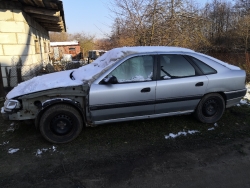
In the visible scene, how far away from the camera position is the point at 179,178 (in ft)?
7.86

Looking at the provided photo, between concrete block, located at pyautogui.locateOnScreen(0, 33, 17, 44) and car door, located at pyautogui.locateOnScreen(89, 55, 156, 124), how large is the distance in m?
5.27

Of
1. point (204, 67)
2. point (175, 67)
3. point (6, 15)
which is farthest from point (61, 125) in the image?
point (6, 15)

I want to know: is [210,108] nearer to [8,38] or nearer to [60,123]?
[60,123]

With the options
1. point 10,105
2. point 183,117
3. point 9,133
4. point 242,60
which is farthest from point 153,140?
point 242,60

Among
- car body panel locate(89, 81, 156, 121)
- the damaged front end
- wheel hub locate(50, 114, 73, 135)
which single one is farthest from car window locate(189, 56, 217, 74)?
the damaged front end

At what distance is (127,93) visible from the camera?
10.5ft

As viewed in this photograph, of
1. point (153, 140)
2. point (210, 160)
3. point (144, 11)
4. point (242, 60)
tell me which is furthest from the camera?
point (242, 60)

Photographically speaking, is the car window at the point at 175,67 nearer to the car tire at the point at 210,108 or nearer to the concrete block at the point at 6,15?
the car tire at the point at 210,108

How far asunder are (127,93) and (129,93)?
36mm

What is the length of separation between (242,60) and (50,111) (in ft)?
32.0

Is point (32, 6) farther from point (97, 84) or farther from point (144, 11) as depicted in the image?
point (97, 84)

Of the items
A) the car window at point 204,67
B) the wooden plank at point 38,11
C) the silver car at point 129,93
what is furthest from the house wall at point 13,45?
the car window at point 204,67

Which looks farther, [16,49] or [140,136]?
[16,49]

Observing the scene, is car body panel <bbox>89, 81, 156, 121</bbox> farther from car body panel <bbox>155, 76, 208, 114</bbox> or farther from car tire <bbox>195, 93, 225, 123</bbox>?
car tire <bbox>195, 93, 225, 123</bbox>
